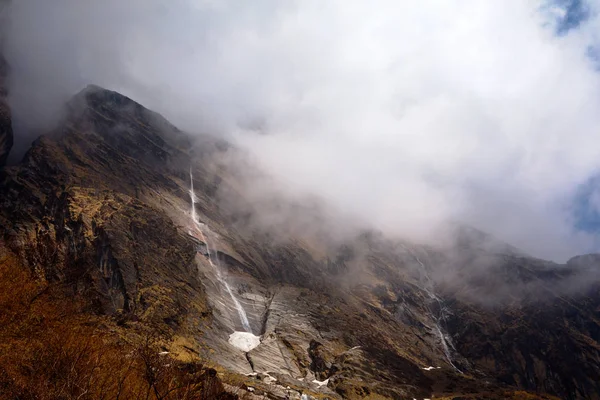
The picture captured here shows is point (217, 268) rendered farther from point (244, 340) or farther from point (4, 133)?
point (4, 133)

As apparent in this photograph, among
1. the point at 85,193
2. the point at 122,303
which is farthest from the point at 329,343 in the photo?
the point at 85,193

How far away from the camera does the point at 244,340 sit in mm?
104562

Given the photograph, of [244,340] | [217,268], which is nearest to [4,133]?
[217,268]

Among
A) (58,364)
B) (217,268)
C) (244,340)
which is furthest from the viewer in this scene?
(217,268)

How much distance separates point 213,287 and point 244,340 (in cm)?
2346

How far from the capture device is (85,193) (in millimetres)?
113188

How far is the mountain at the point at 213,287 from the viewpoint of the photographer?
85688 mm

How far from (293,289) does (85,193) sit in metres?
81.0

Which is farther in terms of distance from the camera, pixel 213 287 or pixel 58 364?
pixel 213 287

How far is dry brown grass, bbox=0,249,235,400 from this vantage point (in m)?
21.8

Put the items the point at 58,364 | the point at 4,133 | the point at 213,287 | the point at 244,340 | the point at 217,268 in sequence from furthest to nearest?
the point at 217,268, the point at 213,287, the point at 4,133, the point at 244,340, the point at 58,364

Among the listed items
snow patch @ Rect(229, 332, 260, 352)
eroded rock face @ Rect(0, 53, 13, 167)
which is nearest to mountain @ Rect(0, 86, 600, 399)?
snow patch @ Rect(229, 332, 260, 352)

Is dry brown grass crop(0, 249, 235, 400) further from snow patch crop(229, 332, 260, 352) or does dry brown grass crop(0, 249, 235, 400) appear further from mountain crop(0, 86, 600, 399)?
snow patch crop(229, 332, 260, 352)

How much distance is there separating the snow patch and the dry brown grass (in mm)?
63622
